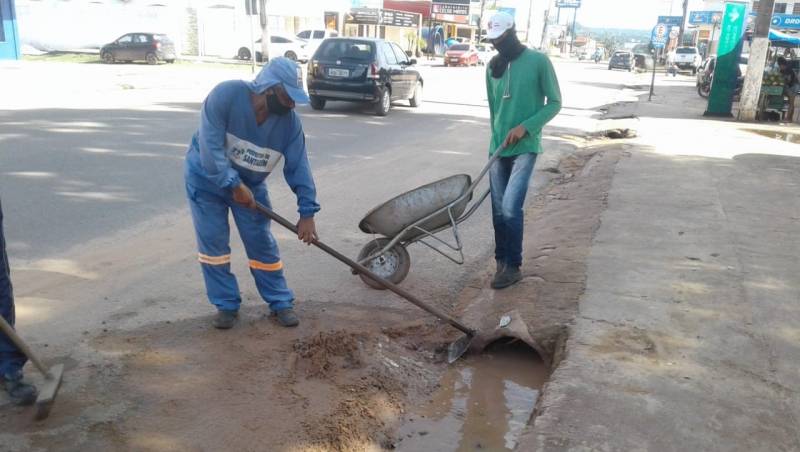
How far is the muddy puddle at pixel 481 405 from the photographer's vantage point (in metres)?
3.35

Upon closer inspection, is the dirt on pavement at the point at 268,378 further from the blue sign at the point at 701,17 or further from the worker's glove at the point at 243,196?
the blue sign at the point at 701,17

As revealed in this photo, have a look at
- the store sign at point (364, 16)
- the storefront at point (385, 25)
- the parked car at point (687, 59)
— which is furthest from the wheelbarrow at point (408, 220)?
the parked car at point (687, 59)

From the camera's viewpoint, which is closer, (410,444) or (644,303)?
(410,444)

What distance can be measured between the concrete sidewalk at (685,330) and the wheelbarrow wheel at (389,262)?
134 cm

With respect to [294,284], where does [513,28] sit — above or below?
above

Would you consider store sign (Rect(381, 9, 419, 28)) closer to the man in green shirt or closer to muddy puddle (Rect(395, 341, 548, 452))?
the man in green shirt

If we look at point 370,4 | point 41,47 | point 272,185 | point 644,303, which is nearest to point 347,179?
point 272,185

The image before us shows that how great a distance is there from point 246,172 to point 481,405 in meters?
1.91

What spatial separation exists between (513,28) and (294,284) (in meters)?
2.41

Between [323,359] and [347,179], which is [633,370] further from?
[347,179]

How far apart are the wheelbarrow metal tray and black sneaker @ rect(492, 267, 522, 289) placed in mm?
556

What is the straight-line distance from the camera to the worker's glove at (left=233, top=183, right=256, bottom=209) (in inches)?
150

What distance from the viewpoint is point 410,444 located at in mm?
3277

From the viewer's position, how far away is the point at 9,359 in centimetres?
319
